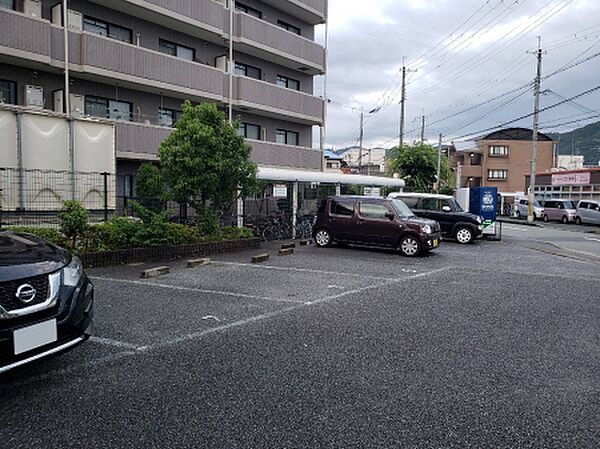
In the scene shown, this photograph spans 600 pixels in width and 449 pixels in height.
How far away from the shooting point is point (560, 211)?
31.0 meters

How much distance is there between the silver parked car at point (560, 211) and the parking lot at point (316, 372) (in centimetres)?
2702

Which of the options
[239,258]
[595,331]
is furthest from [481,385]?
[239,258]

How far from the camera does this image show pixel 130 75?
46.7 ft

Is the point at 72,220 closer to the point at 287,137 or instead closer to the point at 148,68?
the point at 148,68

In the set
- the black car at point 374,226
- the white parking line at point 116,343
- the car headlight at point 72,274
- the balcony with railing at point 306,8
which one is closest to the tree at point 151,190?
the black car at point 374,226

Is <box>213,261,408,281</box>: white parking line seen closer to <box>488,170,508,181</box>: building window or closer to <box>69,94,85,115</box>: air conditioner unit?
<box>69,94,85,115</box>: air conditioner unit

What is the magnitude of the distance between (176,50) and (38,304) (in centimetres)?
1576

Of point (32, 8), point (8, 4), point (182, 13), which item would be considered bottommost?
point (32, 8)

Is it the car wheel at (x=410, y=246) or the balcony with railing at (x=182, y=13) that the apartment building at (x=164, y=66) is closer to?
the balcony with railing at (x=182, y=13)

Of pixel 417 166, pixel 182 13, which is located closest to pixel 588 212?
pixel 417 166

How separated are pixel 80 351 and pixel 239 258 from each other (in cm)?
593

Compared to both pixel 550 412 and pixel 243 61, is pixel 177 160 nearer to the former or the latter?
pixel 550 412

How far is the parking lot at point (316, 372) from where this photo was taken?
271cm

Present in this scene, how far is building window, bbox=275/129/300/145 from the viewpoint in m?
20.9
